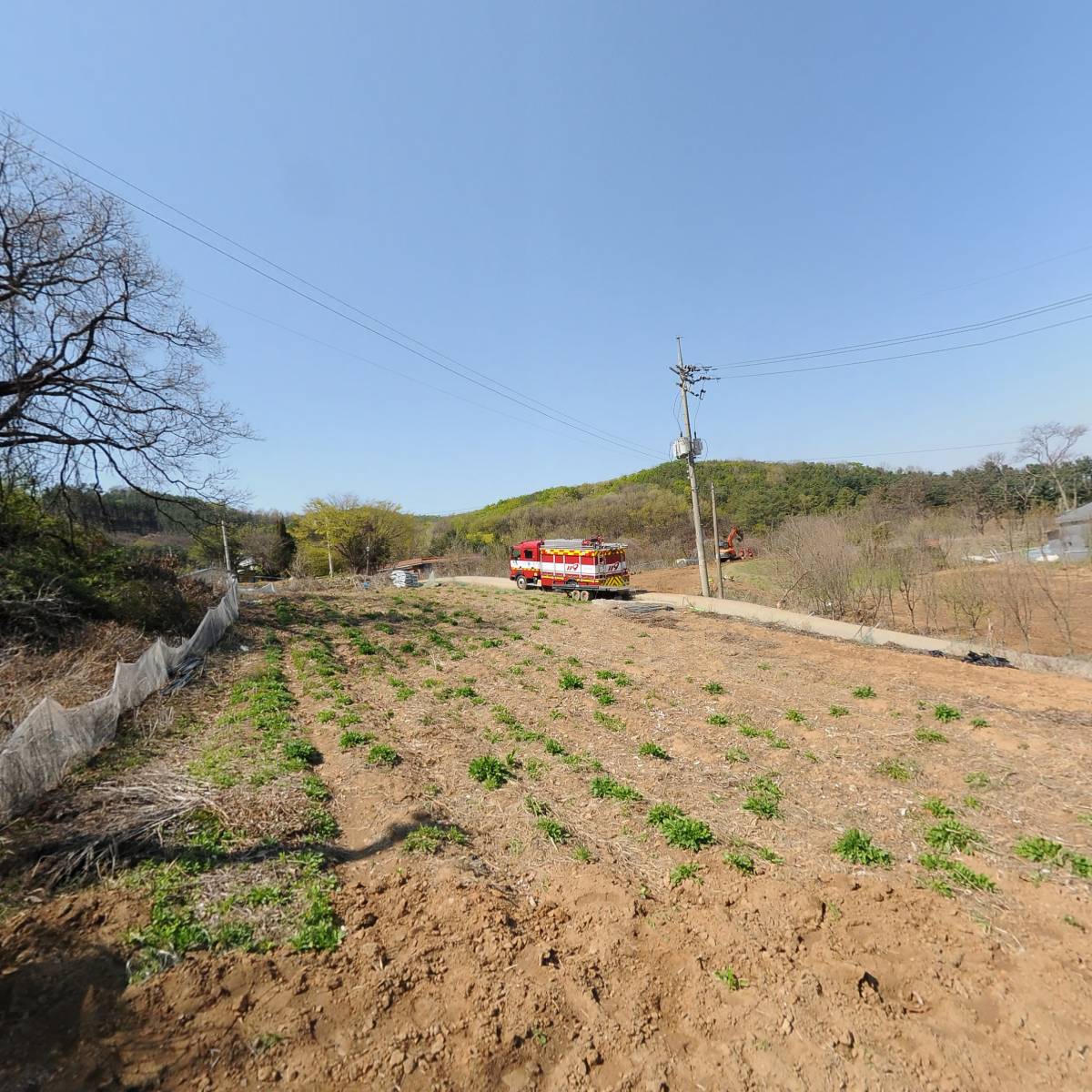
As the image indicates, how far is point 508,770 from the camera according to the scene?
261 inches

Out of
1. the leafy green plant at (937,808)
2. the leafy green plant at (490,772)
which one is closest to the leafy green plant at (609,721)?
the leafy green plant at (490,772)

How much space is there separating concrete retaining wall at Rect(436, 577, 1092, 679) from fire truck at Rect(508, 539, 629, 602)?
7.40 feet

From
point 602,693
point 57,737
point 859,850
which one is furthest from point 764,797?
point 57,737

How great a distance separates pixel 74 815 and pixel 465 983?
14.0 feet

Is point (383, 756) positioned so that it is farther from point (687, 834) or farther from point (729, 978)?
point (729, 978)

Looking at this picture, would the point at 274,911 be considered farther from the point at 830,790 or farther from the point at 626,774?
the point at 830,790

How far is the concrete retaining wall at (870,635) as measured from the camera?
486 inches

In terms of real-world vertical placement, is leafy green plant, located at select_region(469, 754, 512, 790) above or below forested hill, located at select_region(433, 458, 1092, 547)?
below

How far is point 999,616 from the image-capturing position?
Answer: 59.5 feet

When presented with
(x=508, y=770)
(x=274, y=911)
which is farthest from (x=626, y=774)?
(x=274, y=911)

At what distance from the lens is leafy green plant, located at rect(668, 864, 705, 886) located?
14.7 feet

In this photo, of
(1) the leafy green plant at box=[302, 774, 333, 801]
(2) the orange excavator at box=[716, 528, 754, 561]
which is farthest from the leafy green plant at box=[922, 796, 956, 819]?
(2) the orange excavator at box=[716, 528, 754, 561]

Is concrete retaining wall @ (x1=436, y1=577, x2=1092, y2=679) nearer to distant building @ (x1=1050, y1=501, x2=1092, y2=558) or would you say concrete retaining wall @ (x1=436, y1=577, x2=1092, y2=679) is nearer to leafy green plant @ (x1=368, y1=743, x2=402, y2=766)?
leafy green plant @ (x1=368, y1=743, x2=402, y2=766)

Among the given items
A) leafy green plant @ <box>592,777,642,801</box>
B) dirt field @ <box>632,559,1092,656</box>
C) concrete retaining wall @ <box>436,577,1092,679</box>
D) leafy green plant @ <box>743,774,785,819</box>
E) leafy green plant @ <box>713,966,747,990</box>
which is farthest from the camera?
dirt field @ <box>632,559,1092,656</box>
